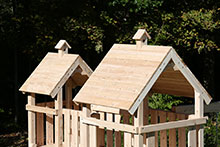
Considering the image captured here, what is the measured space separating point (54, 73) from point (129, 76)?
1955 millimetres

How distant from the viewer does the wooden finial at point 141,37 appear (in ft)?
18.7

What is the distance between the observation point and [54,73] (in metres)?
7.20

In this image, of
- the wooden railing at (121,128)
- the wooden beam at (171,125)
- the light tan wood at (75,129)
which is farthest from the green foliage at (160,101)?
the wooden beam at (171,125)

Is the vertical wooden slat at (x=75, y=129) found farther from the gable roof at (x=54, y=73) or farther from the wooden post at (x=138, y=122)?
the wooden post at (x=138, y=122)

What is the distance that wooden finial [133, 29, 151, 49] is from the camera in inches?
225

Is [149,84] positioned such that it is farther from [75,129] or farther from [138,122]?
[75,129]

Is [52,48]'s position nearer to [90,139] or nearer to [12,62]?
[12,62]

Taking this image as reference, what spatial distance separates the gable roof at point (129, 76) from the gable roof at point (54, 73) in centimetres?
107

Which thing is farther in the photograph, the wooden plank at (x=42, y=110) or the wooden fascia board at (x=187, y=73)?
the wooden plank at (x=42, y=110)

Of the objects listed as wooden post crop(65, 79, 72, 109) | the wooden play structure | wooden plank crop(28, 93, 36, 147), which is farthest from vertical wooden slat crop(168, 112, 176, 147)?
wooden plank crop(28, 93, 36, 147)

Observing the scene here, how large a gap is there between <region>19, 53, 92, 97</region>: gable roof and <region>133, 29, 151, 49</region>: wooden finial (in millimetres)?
1461

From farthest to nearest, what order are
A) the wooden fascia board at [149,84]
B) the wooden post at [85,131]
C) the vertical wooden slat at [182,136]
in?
the vertical wooden slat at [182,136], the wooden post at [85,131], the wooden fascia board at [149,84]

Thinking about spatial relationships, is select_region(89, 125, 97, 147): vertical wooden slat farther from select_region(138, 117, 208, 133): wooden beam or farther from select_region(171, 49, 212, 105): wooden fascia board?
select_region(171, 49, 212, 105): wooden fascia board

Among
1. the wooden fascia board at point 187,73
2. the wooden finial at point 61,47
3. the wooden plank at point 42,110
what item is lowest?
the wooden plank at point 42,110
